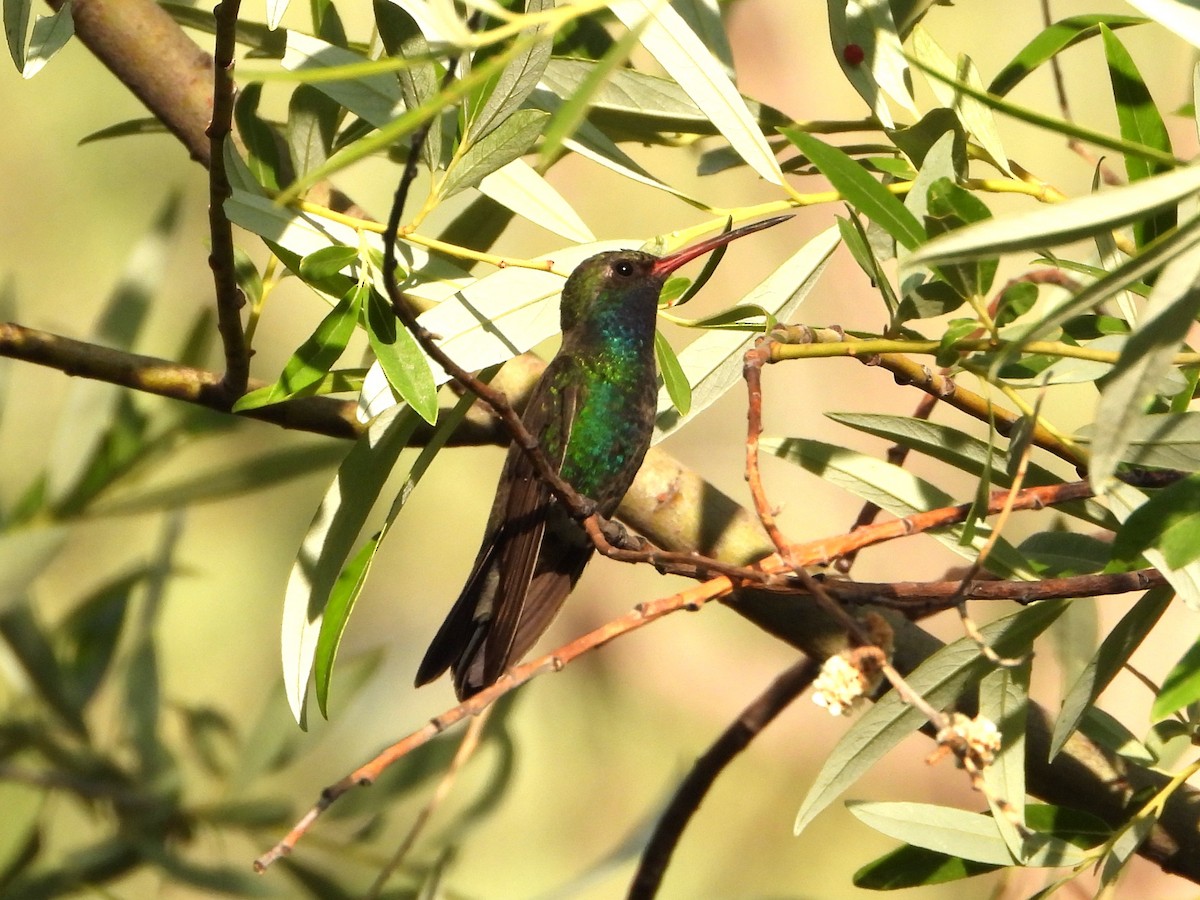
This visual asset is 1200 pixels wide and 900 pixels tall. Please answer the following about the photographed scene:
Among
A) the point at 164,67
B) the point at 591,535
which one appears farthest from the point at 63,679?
the point at 591,535

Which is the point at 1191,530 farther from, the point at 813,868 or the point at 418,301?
the point at 813,868

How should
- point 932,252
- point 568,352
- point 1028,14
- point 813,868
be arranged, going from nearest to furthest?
point 932,252 < point 568,352 < point 1028,14 < point 813,868

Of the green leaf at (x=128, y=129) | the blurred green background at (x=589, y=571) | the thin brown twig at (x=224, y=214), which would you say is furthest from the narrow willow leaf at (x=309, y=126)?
the blurred green background at (x=589, y=571)

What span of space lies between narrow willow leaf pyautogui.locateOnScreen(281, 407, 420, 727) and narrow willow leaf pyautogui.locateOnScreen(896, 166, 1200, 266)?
2.21ft

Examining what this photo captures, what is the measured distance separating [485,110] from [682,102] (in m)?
0.36

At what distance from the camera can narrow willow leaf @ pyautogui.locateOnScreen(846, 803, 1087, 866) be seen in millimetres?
1078

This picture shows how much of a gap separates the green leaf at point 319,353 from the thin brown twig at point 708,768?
837 mm

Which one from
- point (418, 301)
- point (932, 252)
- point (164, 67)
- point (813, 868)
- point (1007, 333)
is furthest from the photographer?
point (813, 868)

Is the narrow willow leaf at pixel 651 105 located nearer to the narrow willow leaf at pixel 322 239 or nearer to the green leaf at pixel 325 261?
the narrow willow leaf at pixel 322 239

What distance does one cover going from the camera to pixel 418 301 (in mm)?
1287

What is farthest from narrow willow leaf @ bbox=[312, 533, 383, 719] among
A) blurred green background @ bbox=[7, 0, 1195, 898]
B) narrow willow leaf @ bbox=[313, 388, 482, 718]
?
blurred green background @ bbox=[7, 0, 1195, 898]

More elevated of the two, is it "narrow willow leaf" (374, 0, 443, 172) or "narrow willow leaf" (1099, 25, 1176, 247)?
"narrow willow leaf" (374, 0, 443, 172)

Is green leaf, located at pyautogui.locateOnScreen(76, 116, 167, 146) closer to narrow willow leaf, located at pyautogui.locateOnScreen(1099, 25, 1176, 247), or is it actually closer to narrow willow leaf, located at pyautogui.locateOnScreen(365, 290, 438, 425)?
narrow willow leaf, located at pyautogui.locateOnScreen(365, 290, 438, 425)

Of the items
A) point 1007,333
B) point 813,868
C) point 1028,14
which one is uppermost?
point 1028,14
